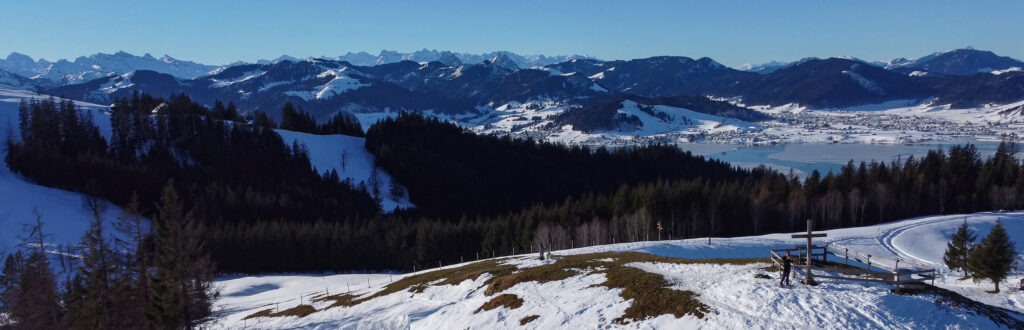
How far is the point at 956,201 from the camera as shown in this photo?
99.8 meters

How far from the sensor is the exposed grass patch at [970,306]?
2109cm

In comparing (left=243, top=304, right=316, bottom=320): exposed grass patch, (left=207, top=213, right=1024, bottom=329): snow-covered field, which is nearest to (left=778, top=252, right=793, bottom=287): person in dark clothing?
(left=207, top=213, right=1024, bottom=329): snow-covered field

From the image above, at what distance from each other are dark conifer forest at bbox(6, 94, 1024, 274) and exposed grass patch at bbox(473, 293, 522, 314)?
143 feet

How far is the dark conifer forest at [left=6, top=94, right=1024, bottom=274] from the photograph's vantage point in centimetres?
9094

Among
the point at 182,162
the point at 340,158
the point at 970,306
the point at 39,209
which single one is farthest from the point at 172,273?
the point at 340,158

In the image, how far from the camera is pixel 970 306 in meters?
21.9

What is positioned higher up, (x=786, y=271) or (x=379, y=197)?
(x=786, y=271)

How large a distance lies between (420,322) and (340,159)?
137 meters

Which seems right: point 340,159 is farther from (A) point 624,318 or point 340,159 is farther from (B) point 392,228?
(A) point 624,318

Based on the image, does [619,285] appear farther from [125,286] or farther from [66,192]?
[66,192]

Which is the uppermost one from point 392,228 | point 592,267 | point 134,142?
point 134,142

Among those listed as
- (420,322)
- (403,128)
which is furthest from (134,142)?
(420,322)

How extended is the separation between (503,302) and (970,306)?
22.8 m

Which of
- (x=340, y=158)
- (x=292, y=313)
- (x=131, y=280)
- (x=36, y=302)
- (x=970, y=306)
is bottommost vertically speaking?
(x=292, y=313)
